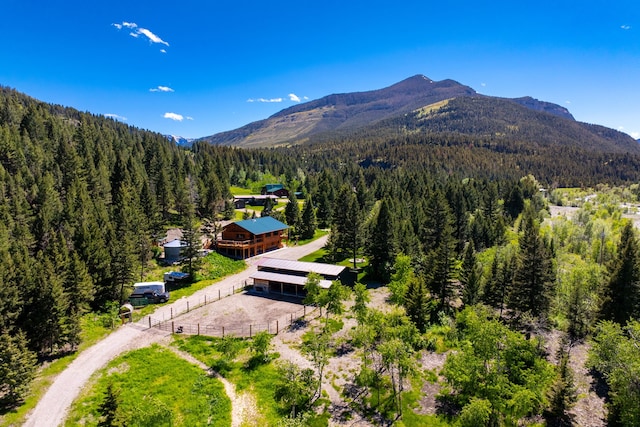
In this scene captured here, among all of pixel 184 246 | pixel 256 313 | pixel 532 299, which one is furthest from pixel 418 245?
pixel 184 246

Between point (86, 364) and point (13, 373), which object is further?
point (86, 364)

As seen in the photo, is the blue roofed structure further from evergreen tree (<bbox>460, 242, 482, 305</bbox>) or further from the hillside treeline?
evergreen tree (<bbox>460, 242, 482, 305</bbox>)

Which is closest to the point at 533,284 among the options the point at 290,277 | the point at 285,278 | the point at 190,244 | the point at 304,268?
the point at 304,268

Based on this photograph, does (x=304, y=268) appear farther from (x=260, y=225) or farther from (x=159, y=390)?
(x=159, y=390)

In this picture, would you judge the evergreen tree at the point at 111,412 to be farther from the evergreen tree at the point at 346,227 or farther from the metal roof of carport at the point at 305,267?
the evergreen tree at the point at 346,227

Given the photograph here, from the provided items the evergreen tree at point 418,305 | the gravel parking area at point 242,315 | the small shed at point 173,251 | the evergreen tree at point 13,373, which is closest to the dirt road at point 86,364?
the evergreen tree at point 13,373

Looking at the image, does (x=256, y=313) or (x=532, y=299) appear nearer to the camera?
(x=532, y=299)

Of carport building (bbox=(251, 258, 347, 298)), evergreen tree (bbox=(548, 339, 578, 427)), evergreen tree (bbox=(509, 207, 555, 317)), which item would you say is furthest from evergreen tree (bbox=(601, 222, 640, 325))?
carport building (bbox=(251, 258, 347, 298))

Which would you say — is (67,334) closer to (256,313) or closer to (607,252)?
(256,313)
